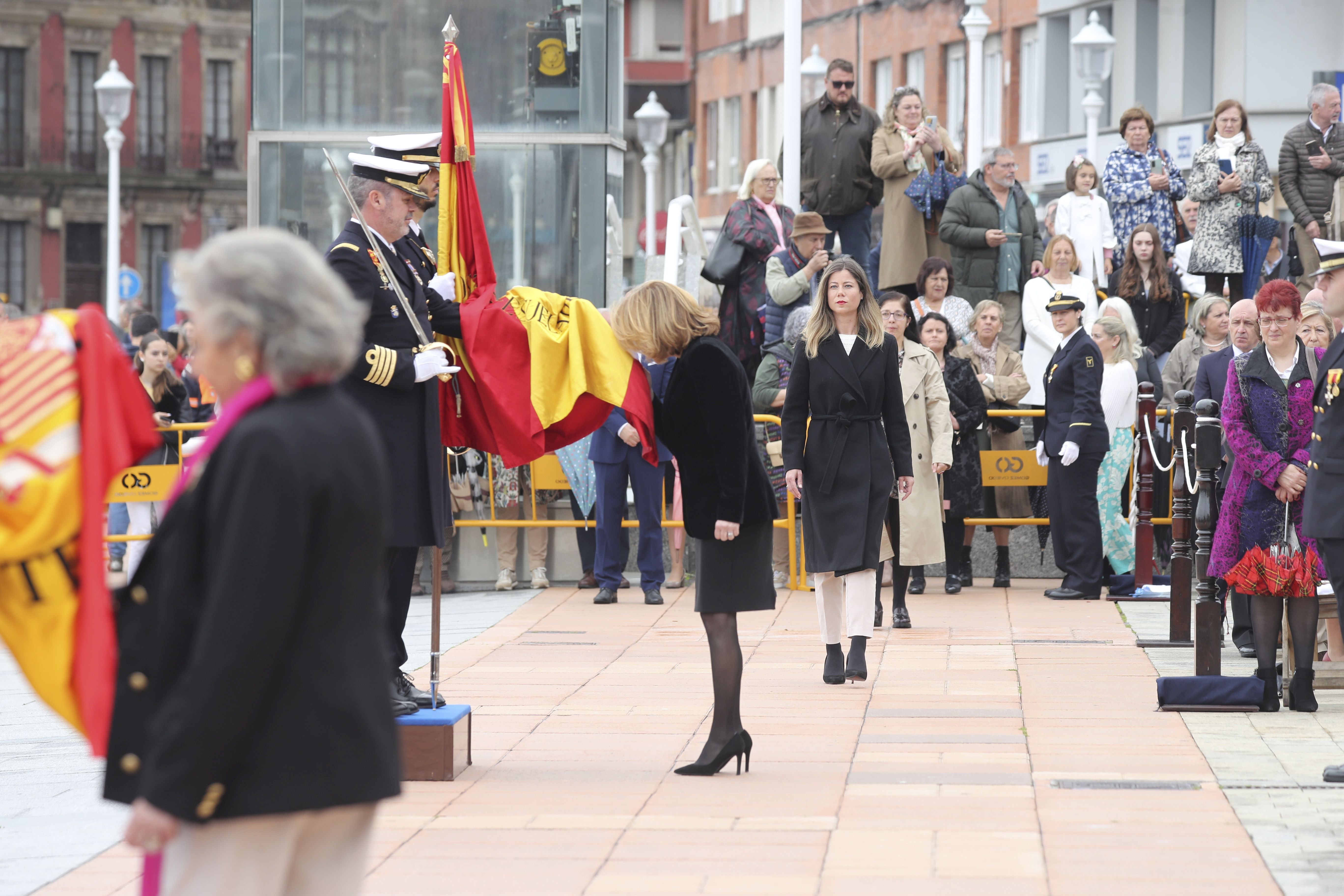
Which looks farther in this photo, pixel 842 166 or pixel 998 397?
pixel 842 166

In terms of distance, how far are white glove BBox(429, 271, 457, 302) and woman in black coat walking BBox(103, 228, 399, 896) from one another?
158 inches

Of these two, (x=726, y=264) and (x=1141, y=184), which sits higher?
(x=1141, y=184)

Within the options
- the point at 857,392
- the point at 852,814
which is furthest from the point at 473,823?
the point at 857,392

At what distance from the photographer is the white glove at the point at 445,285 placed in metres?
7.73

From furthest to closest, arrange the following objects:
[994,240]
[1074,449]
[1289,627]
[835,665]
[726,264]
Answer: [994,240]
[726,264]
[1074,449]
[835,665]
[1289,627]

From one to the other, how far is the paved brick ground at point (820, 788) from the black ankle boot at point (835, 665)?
81 millimetres

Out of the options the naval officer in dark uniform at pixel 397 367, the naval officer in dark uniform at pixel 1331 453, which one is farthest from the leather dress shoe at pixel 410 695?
the naval officer in dark uniform at pixel 1331 453

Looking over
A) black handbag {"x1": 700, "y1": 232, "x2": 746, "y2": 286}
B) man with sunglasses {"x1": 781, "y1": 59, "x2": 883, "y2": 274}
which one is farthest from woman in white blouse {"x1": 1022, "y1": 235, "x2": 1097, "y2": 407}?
black handbag {"x1": 700, "y1": 232, "x2": 746, "y2": 286}

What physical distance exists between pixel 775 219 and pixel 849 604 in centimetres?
597

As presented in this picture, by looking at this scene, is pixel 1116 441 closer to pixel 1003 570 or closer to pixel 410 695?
pixel 1003 570

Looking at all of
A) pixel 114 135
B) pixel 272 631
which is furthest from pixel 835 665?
pixel 114 135

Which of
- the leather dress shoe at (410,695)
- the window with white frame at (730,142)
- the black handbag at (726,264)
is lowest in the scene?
the leather dress shoe at (410,695)

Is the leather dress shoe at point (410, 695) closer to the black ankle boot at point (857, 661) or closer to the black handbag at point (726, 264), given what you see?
the black ankle boot at point (857, 661)

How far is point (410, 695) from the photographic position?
7.80 meters
